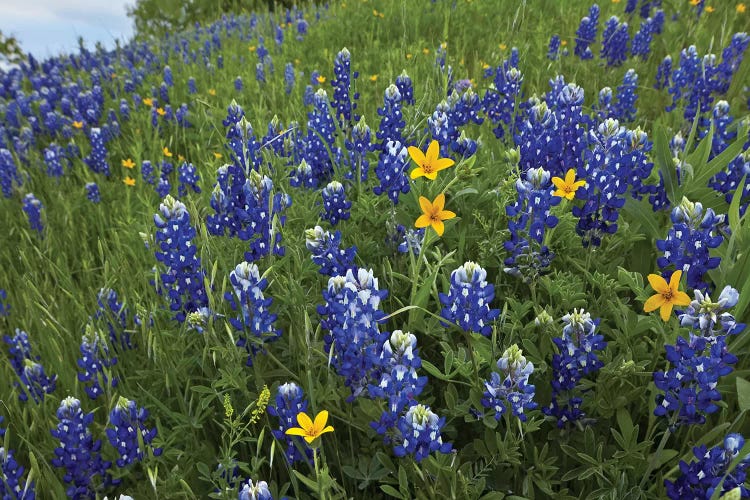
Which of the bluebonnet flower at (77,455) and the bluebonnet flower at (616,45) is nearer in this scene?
the bluebonnet flower at (77,455)

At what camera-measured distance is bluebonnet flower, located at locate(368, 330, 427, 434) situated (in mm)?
1494

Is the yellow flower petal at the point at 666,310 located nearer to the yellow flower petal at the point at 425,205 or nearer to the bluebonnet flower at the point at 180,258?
the yellow flower petal at the point at 425,205

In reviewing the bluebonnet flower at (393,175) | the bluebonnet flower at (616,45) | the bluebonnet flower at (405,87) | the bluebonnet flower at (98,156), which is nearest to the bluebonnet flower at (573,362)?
the bluebonnet flower at (393,175)

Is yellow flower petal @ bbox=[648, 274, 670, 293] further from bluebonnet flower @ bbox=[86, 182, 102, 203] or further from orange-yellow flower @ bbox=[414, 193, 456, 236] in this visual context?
bluebonnet flower @ bbox=[86, 182, 102, 203]

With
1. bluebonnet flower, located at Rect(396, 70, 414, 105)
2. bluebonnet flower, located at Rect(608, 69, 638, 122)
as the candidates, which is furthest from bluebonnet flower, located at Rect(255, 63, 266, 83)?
bluebonnet flower, located at Rect(608, 69, 638, 122)

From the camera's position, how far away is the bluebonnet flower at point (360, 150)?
8.62 feet

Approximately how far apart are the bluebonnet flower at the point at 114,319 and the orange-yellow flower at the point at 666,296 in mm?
1911

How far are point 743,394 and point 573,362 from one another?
0.46 m

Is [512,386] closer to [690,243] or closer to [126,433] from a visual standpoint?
[690,243]

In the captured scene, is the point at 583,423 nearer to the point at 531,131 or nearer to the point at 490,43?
the point at 531,131

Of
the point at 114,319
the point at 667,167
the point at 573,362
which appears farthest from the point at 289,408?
the point at 667,167

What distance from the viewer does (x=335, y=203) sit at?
2.35 meters

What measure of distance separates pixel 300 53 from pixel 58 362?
4874 millimetres

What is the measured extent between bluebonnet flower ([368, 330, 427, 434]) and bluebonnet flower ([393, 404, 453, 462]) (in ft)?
0.11
